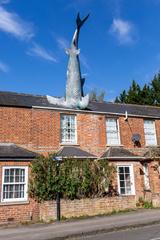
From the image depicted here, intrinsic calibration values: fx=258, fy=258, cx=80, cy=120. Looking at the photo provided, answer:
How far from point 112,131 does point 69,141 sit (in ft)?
11.5

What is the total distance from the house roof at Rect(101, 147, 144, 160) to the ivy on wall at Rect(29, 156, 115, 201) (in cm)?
194

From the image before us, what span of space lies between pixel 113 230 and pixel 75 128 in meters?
9.43

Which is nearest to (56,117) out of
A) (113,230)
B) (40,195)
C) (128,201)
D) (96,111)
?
(96,111)

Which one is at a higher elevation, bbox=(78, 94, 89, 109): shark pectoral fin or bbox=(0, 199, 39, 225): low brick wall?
bbox=(78, 94, 89, 109): shark pectoral fin

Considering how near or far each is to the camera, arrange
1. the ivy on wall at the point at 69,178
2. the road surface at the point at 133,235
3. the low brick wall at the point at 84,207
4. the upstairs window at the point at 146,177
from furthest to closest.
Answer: the upstairs window at the point at 146,177
the ivy on wall at the point at 69,178
the low brick wall at the point at 84,207
the road surface at the point at 133,235

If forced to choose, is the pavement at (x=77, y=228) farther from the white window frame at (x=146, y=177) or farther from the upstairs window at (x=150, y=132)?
the upstairs window at (x=150, y=132)

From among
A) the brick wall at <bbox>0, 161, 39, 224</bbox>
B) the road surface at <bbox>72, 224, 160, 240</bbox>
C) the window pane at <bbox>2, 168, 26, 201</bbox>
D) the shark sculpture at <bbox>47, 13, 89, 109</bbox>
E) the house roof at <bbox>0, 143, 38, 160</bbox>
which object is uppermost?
the shark sculpture at <bbox>47, 13, 89, 109</bbox>

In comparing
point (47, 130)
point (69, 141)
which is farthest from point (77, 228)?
point (69, 141)

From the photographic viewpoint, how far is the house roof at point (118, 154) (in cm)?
1688

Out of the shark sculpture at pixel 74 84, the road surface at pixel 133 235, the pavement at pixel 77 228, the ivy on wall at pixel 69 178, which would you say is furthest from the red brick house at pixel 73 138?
the road surface at pixel 133 235

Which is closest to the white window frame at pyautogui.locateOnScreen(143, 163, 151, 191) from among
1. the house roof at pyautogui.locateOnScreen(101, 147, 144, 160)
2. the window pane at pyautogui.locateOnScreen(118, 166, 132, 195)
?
the house roof at pyautogui.locateOnScreen(101, 147, 144, 160)

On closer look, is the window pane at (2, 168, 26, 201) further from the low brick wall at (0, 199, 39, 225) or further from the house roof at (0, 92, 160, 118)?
the house roof at (0, 92, 160, 118)

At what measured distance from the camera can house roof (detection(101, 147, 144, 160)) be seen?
16.9m

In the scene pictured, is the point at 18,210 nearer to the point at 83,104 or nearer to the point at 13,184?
the point at 13,184
